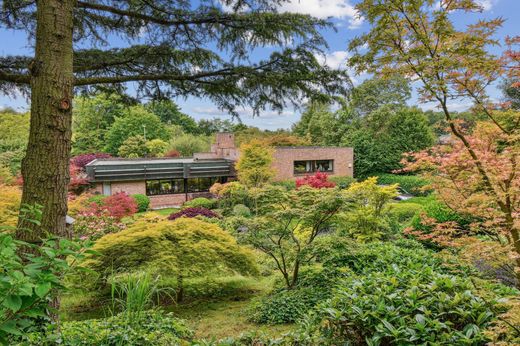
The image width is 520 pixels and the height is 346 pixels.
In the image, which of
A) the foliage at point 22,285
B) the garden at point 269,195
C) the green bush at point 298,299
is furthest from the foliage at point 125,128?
the foliage at point 22,285

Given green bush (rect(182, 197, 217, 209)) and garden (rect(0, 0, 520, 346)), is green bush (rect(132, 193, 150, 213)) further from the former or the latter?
garden (rect(0, 0, 520, 346))

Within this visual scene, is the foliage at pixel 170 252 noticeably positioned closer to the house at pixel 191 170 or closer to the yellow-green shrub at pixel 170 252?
the yellow-green shrub at pixel 170 252

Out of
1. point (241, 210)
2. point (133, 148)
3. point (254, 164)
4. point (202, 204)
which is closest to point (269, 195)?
point (241, 210)

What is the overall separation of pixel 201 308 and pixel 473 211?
5363mm

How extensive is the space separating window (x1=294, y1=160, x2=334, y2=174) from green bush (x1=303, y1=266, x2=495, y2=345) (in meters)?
19.2

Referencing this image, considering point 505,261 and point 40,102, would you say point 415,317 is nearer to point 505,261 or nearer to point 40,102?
point 505,261

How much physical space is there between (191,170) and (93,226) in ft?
35.2

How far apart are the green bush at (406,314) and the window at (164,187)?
17365 millimetres

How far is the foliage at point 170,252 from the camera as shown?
5.89 meters

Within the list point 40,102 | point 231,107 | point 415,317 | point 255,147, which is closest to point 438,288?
point 415,317

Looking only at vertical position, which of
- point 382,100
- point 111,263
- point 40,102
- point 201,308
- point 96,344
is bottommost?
point 201,308

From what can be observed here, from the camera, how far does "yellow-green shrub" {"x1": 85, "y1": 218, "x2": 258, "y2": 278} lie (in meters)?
5.89

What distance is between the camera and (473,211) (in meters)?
2.57

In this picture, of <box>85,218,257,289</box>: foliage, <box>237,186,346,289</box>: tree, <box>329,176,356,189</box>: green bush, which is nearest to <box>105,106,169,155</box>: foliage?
<box>329,176,356,189</box>: green bush
